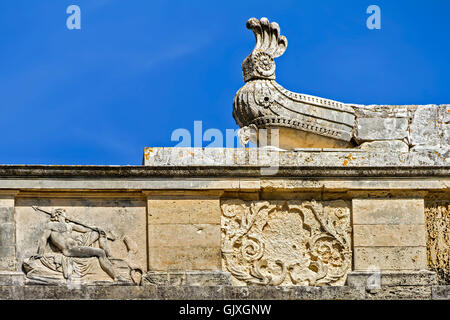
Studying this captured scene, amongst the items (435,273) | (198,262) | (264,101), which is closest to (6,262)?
(198,262)

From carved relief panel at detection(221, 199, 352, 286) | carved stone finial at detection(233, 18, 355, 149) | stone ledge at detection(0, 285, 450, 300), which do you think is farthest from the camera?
carved stone finial at detection(233, 18, 355, 149)

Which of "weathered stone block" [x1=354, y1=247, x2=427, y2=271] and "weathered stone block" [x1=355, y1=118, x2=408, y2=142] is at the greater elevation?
"weathered stone block" [x1=355, y1=118, x2=408, y2=142]

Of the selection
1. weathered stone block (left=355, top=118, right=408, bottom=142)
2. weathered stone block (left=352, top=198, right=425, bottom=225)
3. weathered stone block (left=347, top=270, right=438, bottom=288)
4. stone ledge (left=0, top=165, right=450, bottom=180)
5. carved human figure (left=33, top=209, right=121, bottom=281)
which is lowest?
weathered stone block (left=347, top=270, right=438, bottom=288)

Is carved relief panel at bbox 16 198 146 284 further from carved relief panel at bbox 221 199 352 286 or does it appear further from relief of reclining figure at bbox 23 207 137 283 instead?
carved relief panel at bbox 221 199 352 286

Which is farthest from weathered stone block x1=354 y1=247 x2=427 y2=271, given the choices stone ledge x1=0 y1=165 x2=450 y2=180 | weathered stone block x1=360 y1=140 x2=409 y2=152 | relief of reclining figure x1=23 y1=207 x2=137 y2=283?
relief of reclining figure x1=23 y1=207 x2=137 y2=283

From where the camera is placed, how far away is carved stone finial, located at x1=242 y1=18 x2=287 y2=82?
20.6 m

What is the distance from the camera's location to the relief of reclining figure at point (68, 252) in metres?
19.3

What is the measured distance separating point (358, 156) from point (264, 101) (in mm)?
1446

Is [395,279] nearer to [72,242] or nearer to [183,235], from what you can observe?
[183,235]

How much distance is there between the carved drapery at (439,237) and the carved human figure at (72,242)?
3988 mm

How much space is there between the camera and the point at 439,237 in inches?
783

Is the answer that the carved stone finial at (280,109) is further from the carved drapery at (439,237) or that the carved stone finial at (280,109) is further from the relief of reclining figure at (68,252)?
the relief of reclining figure at (68,252)

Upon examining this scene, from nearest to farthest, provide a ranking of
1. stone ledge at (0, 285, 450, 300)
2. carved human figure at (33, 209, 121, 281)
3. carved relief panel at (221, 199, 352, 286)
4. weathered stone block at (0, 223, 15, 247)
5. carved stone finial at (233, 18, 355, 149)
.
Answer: stone ledge at (0, 285, 450, 300)
weathered stone block at (0, 223, 15, 247)
carved human figure at (33, 209, 121, 281)
carved relief panel at (221, 199, 352, 286)
carved stone finial at (233, 18, 355, 149)
